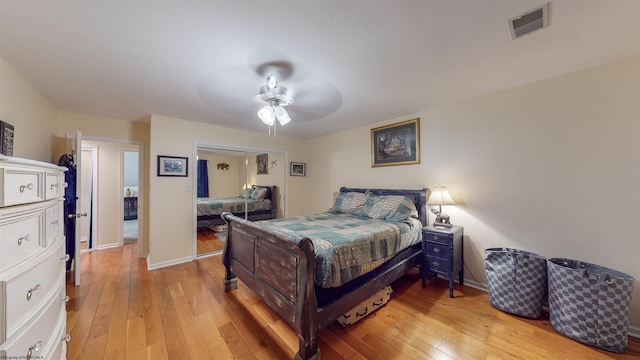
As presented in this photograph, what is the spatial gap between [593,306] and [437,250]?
3.80 feet

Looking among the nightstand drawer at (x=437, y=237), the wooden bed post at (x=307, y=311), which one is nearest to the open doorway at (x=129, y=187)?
the wooden bed post at (x=307, y=311)

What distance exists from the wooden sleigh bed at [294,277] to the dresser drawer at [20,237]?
1254 mm

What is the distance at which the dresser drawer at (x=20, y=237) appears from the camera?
84 cm

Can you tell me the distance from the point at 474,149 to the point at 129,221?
709 centimetres

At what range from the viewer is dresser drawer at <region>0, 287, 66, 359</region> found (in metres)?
0.84

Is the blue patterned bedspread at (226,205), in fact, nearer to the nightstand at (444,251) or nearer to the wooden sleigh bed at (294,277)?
the wooden sleigh bed at (294,277)

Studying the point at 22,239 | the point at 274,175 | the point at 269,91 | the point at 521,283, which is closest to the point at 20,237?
the point at 22,239

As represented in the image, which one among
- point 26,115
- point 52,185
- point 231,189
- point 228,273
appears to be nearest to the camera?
point 52,185

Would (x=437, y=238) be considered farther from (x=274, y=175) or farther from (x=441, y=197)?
(x=274, y=175)

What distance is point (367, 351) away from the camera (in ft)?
5.53

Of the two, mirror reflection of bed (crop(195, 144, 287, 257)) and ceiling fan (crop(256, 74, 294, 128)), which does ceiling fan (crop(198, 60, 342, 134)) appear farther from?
mirror reflection of bed (crop(195, 144, 287, 257))

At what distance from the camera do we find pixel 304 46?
64.6 inches

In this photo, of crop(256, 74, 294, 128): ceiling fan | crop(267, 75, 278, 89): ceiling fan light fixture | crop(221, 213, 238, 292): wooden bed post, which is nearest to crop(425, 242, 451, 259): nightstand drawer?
crop(256, 74, 294, 128): ceiling fan

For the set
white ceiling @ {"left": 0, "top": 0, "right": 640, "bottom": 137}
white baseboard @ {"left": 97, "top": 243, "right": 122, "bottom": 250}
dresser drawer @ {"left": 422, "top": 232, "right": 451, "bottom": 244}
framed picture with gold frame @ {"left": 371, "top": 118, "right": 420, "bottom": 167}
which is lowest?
white baseboard @ {"left": 97, "top": 243, "right": 122, "bottom": 250}
